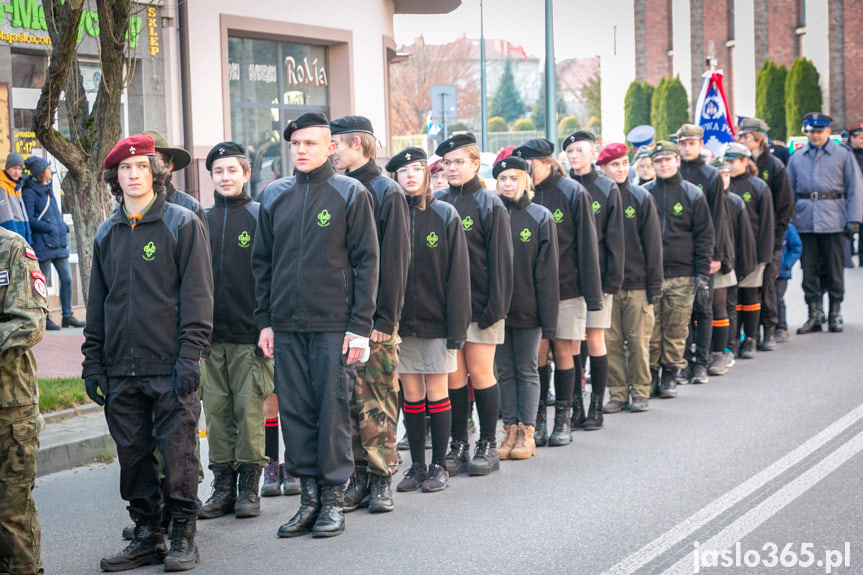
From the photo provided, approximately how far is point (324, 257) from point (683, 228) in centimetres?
513

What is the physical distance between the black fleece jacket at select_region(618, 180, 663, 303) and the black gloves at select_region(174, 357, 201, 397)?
188 inches

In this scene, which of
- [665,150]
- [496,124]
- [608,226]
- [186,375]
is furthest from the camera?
[496,124]

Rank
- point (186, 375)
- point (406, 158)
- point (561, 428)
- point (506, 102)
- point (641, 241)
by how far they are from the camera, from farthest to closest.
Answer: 1. point (506, 102)
2. point (641, 241)
3. point (561, 428)
4. point (406, 158)
5. point (186, 375)

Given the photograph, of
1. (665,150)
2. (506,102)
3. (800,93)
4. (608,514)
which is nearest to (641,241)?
(665,150)

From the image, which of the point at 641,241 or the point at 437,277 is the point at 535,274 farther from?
the point at 641,241

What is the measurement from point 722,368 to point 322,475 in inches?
232

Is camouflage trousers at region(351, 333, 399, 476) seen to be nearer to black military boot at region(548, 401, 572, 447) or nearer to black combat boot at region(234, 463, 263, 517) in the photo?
black combat boot at region(234, 463, 263, 517)

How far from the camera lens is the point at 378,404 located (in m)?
6.74

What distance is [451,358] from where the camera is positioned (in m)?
7.30

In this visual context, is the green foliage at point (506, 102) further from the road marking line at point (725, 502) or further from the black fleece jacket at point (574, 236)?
the road marking line at point (725, 502)

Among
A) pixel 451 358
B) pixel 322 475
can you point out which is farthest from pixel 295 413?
pixel 451 358

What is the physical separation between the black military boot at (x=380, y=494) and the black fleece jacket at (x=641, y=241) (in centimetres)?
360

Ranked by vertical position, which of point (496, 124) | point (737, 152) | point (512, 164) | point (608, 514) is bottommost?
point (608, 514)

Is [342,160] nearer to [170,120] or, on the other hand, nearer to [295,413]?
[295,413]
